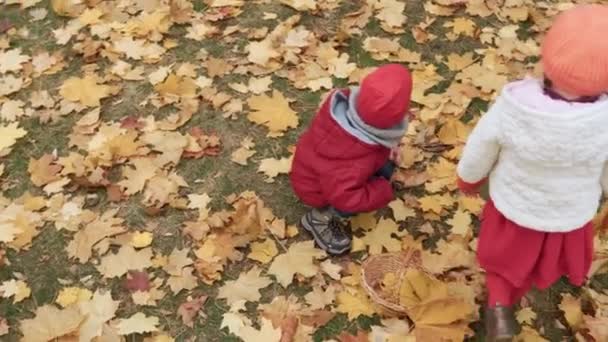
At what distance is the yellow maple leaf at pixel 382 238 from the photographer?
11.8 ft

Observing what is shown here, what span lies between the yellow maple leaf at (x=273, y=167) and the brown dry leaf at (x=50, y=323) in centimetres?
118

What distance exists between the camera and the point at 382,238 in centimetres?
365

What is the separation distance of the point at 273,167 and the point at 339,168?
784 millimetres

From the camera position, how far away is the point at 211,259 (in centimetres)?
357

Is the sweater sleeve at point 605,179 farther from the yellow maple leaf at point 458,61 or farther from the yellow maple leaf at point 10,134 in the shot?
the yellow maple leaf at point 10,134

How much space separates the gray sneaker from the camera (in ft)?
11.7

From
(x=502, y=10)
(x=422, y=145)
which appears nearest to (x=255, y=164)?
(x=422, y=145)

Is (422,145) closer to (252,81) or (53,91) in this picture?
(252,81)

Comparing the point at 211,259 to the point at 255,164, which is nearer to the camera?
the point at 211,259

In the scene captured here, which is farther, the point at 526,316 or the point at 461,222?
the point at 461,222

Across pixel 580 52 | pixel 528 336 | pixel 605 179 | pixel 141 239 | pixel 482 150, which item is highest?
pixel 580 52

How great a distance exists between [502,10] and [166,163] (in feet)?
7.94

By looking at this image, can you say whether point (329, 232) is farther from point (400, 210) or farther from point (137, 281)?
point (137, 281)

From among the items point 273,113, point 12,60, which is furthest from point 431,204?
point 12,60
